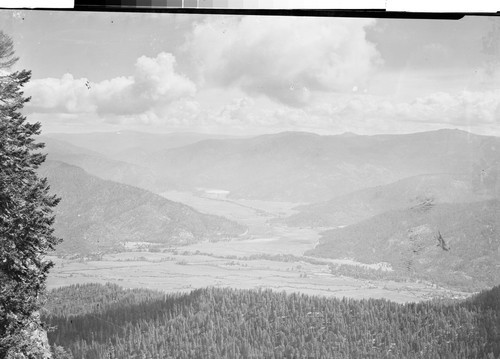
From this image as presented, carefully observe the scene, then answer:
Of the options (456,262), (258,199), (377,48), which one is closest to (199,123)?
(258,199)

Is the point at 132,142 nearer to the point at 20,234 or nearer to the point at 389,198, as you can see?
the point at 20,234

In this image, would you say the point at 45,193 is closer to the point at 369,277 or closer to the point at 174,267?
the point at 174,267

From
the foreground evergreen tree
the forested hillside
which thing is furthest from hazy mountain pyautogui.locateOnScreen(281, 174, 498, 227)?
the foreground evergreen tree

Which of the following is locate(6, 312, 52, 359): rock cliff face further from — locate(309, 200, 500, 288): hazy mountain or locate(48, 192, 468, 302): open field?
locate(309, 200, 500, 288): hazy mountain

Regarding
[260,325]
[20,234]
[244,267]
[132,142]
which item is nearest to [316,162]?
[244,267]

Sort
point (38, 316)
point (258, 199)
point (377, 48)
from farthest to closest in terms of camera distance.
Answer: point (258, 199) → point (377, 48) → point (38, 316)

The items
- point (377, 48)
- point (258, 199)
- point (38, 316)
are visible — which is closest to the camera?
point (38, 316)
